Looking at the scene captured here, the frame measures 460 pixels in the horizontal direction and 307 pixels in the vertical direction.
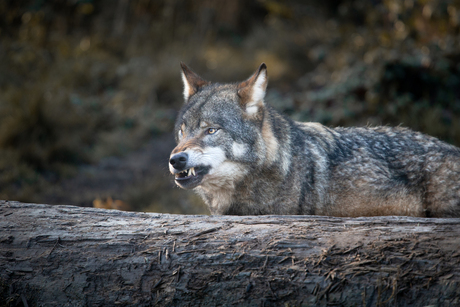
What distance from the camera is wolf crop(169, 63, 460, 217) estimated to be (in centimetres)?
409

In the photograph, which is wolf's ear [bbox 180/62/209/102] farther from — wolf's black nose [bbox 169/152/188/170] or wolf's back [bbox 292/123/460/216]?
wolf's back [bbox 292/123/460/216]

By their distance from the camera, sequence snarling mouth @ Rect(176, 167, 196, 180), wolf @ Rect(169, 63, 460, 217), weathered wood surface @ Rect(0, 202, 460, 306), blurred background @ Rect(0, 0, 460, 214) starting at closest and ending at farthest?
weathered wood surface @ Rect(0, 202, 460, 306)
snarling mouth @ Rect(176, 167, 196, 180)
wolf @ Rect(169, 63, 460, 217)
blurred background @ Rect(0, 0, 460, 214)

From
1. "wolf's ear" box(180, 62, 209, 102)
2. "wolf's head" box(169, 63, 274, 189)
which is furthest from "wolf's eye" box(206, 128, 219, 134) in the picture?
"wolf's ear" box(180, 62, 209, 102)

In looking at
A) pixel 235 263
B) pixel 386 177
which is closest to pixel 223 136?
pixel 235 263

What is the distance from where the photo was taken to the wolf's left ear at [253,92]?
423 centimetres

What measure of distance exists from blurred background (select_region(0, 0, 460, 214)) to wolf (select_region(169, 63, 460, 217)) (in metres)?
1.12

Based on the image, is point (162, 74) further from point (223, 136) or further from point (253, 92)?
point (223, 136)

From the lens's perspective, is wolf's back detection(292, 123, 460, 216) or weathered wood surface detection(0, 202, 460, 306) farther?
wolf's back detection(292, 123, 460, 216)

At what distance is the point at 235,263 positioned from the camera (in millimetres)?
2795

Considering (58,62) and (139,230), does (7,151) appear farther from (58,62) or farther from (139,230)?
(139,230)

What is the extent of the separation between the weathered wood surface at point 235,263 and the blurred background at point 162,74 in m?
2.30

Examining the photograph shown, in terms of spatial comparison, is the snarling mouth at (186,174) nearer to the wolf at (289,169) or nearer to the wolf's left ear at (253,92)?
the wolf at (289,169)

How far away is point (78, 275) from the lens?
2814 mm

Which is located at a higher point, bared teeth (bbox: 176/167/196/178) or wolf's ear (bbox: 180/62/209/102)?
wolf's ear (bbox: 180/62/209/102)
